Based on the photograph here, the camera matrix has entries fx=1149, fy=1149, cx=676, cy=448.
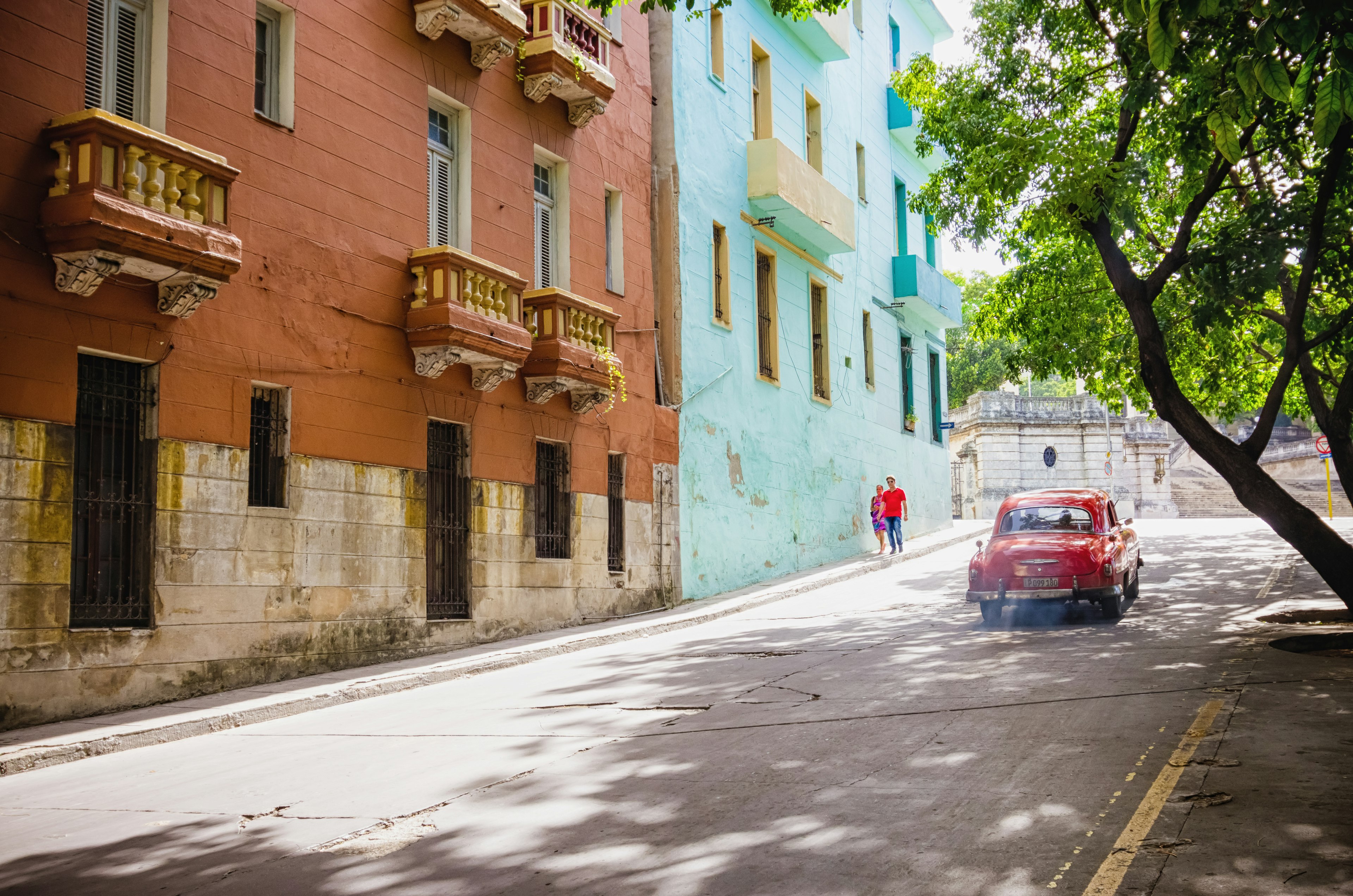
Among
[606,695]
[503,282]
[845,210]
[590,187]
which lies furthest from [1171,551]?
[606,695]

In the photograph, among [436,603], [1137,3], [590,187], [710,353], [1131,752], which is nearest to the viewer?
[1137,3]

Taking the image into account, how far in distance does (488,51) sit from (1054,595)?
10227 mm

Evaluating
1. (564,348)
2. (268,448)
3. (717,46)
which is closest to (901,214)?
(717,46)

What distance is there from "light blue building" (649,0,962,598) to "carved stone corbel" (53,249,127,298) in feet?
37.2

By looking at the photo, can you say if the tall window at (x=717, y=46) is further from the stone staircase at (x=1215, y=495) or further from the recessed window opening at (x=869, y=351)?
the stone staircase at (x=1215, y=495)

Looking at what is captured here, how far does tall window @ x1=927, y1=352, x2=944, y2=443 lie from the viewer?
117 ft

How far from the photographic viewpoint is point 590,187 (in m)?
18.5

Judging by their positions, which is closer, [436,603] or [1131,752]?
[1131,752]

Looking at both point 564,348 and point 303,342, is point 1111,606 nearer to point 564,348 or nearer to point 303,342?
point 564,348

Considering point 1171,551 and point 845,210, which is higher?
point 845,210

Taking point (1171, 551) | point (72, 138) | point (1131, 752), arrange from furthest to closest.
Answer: point (1171, 551) < point (72, 138) < point (1131, 752)

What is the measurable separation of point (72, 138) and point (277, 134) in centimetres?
280

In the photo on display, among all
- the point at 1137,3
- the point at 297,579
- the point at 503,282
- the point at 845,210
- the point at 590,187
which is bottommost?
the point at 297,579

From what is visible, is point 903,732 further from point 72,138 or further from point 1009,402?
point 1009,402
